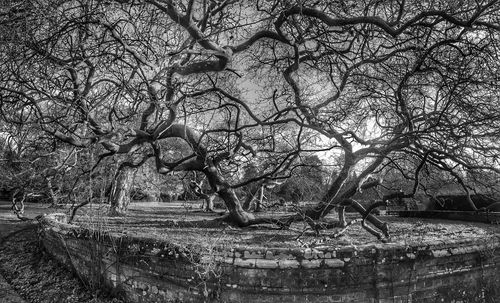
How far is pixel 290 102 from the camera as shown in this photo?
10656mm

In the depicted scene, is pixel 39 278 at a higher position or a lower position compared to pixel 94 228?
lower

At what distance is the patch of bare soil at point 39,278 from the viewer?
6.00 meters

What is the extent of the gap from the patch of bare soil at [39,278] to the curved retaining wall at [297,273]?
0.66 meters

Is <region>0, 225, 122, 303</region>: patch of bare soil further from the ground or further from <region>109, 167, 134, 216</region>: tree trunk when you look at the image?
<region>109, 167, 134, 216</region>: tree trunk

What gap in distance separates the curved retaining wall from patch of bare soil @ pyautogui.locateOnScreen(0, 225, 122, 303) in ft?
2.18

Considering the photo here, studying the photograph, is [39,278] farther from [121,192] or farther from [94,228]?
[121,192]

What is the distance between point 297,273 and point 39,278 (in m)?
5.59

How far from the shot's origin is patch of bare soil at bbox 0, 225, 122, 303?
6.00 m

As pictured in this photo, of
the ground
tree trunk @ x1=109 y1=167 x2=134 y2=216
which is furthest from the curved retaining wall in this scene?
tree trunk @ x1=109 y1=167 x2=134 y2=216

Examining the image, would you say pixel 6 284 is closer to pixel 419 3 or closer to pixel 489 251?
pixel 489 251

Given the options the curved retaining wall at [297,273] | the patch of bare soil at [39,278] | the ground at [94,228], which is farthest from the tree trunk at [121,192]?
the curved retaining wall at [297,273]

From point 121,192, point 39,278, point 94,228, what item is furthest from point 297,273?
point 121,192

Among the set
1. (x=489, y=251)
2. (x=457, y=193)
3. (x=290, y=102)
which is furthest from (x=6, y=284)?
(x=457, y=193)

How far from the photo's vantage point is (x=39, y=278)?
733 centimetres
